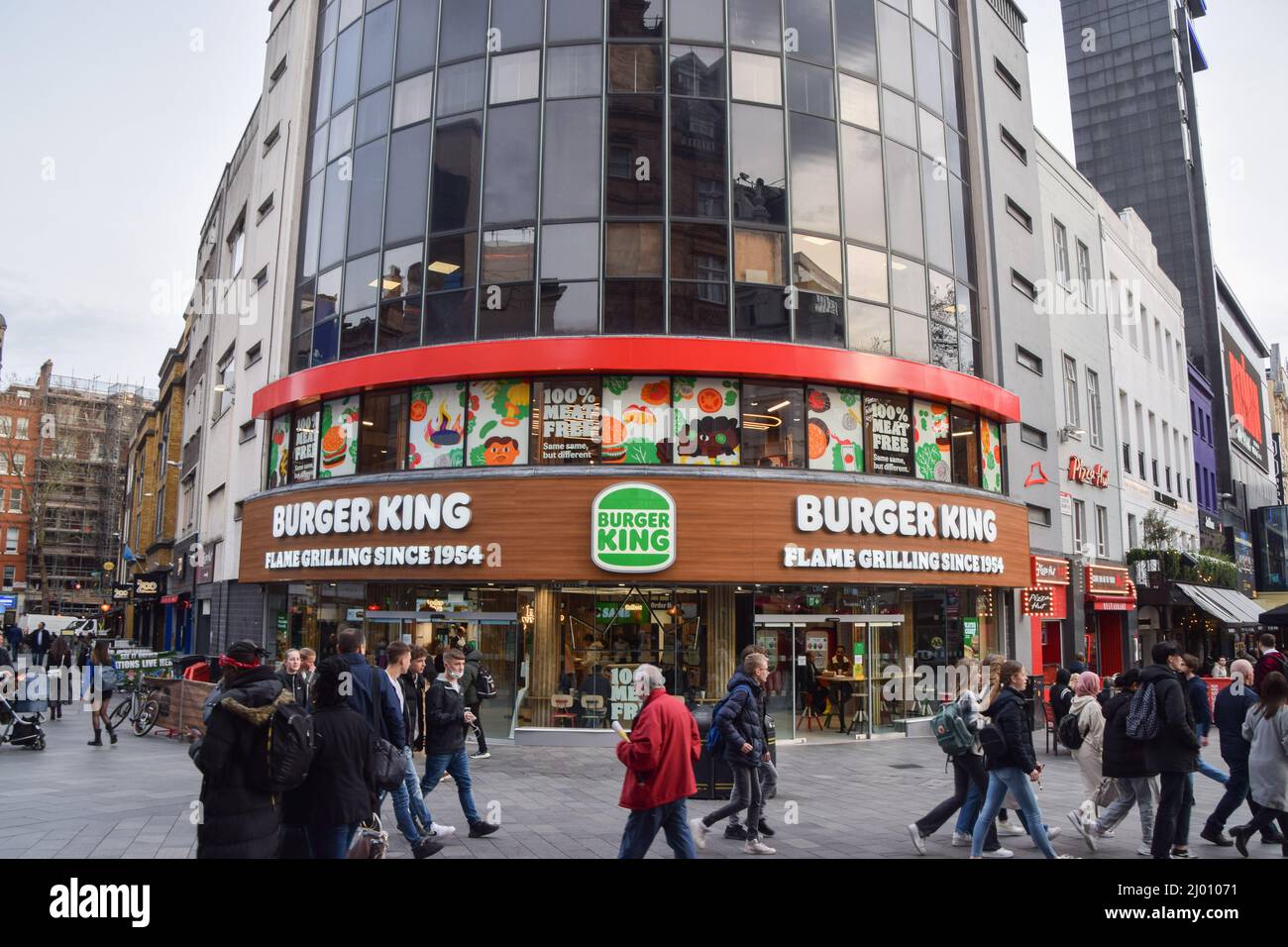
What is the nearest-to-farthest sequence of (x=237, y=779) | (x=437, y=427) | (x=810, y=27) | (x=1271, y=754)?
(x=237, y=779) → (x=1271, y=754) → (x=437, y=427) → (x=810, y=27)

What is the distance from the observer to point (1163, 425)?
3666 centimetres

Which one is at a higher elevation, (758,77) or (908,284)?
(758,77)

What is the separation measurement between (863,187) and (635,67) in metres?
5.19

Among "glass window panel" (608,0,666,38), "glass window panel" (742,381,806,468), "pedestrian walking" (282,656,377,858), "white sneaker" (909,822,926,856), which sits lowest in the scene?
"white sneaker" (909,822,926,856)

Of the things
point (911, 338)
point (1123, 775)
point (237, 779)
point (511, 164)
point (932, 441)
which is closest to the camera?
point (237, 779)

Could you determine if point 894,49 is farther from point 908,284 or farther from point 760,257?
point 760,257

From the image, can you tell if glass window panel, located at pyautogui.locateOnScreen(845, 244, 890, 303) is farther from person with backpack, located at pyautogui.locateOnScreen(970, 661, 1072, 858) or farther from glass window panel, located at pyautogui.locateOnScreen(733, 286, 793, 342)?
person with backpack, located at pyautogui.locateOnScreen(970, 661, 1072, 858)

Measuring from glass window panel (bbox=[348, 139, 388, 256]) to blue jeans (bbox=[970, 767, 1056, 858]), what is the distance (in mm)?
16430

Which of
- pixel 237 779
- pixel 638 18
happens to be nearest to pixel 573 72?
pixel 638 18

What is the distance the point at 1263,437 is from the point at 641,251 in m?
57.9

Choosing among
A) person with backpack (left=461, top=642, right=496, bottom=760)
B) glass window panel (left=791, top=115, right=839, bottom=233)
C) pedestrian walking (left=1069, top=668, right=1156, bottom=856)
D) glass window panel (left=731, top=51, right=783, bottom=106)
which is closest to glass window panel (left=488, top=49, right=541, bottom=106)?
→ glass window panel (left=731, top=51, right=783, bottom=106)

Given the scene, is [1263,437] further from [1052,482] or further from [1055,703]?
[1055,703]

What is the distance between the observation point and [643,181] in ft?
61.1

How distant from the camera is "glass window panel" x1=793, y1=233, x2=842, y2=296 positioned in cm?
1891
